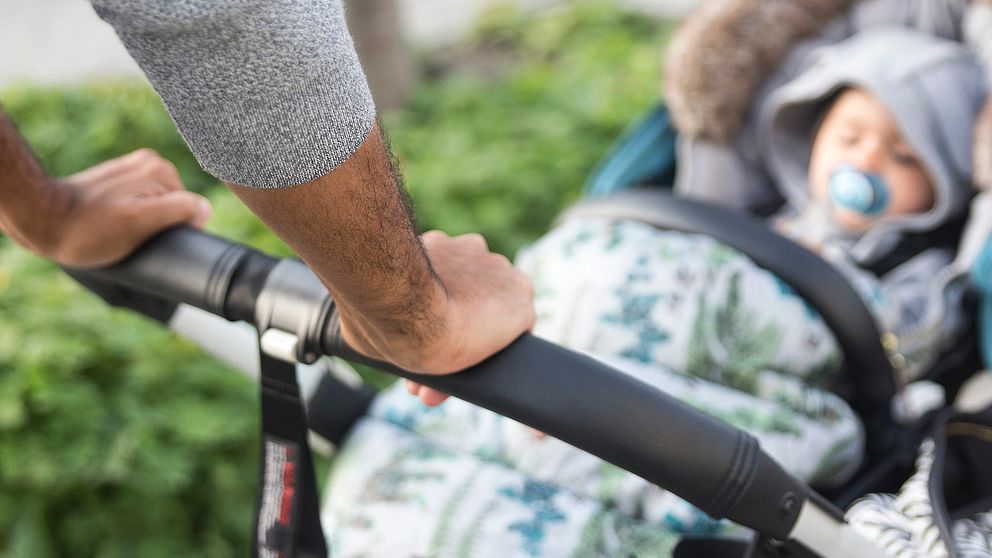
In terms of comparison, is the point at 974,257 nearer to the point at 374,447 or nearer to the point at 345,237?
the point at 374,447

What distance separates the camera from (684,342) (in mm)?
1275

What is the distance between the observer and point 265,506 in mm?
1045

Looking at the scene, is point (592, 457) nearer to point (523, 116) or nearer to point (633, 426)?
point (633, 426)

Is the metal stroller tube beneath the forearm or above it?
beneath

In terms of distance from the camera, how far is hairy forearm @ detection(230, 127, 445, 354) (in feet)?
2.16

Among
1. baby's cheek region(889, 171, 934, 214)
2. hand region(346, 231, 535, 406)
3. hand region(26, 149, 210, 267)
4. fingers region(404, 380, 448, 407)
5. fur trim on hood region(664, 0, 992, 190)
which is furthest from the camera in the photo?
fur trim on hood region(664, 0, 992, 190)

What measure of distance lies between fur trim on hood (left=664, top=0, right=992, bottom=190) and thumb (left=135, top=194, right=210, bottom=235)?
106cm

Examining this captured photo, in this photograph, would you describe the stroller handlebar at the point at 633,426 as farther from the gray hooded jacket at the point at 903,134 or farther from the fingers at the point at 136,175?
the gray hooded jacket at the point at 903,134

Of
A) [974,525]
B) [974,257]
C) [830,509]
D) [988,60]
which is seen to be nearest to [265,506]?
[830,509]

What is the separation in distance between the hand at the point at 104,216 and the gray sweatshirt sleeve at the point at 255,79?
45cm

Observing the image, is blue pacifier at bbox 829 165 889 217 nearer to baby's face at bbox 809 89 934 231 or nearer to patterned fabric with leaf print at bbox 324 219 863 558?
baby's face at bbox 809 89 934 231

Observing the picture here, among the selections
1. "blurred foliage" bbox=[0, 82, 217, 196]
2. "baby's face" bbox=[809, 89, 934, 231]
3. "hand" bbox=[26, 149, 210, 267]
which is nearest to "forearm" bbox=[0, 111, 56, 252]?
"hand" bbox=[26, 149, 210, 267]

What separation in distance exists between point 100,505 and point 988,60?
1930 millimetres

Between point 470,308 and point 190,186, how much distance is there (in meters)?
2.24
